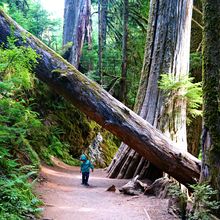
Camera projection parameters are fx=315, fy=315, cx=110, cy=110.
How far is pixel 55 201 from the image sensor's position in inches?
254

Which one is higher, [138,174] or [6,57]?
[6,57]

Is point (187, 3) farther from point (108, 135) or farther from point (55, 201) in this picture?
point (108, 135)

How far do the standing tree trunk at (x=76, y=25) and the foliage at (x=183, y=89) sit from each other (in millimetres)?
8525

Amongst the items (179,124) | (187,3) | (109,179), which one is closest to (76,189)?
(109,179)

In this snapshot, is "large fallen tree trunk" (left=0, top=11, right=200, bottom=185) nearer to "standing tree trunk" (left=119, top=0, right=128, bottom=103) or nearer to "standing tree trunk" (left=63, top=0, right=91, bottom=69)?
"standing tree trunk" (left=119, top=0, right=128, bottom=103)

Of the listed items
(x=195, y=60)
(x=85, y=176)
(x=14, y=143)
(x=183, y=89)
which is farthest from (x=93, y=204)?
(x=195, y=60)

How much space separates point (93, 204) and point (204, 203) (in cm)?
235

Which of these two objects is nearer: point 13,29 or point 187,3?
point 13,29

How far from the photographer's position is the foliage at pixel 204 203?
4969 mm

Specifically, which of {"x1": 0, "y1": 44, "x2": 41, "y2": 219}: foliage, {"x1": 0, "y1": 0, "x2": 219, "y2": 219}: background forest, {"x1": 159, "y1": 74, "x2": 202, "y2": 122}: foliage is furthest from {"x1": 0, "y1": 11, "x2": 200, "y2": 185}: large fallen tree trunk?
{"x1": 159, "y1": 74, "x2": 202, "y2": 122}: foliage

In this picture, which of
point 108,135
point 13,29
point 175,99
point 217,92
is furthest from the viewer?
point 108,135

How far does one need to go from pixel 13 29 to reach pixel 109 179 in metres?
5.00

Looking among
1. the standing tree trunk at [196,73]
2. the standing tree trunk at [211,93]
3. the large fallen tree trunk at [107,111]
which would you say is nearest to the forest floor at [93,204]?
the large fallen tree trunk at [107,111]

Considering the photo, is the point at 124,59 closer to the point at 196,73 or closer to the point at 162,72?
the point at 196,73
